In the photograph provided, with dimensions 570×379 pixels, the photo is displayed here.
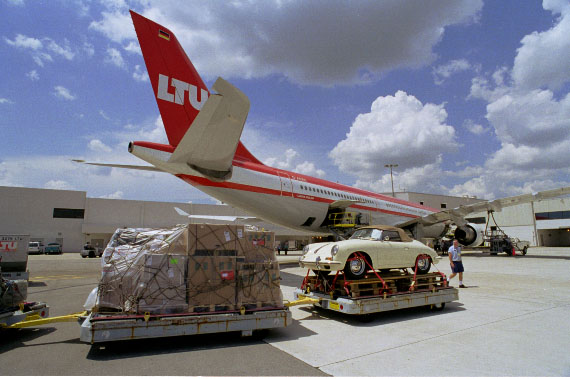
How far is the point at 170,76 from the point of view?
12.8 meters

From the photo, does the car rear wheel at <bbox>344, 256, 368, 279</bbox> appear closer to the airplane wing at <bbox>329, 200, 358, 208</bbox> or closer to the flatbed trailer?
the flatbed trailer

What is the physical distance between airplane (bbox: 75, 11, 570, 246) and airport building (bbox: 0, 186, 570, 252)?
86.2ft

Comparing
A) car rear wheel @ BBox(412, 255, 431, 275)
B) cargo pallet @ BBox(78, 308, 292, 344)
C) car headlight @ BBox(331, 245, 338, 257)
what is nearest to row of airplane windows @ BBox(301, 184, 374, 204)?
car rear wheel @ BBox(412, 255, 431, 275)

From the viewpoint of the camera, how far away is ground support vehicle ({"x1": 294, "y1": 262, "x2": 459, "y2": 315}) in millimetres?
6969

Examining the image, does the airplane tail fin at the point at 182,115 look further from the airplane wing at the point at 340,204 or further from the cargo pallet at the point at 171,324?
the airplane wing at the point at 340,204

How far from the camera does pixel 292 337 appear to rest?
19.7ft

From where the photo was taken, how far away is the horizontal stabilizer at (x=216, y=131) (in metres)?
6.79

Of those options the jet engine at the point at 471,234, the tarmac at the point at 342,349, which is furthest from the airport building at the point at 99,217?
the tarmac at the point at 342,349

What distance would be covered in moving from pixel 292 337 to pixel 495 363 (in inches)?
124

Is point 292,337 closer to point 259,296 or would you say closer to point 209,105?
point 259,296

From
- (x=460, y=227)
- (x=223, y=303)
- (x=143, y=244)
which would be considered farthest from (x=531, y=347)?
(x=460, y=227)

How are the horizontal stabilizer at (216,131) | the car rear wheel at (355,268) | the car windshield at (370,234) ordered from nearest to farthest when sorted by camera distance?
the horizontal stabilizer at (216,131) < the car rear wheel at (355,268) < the car windshield at (370,234)

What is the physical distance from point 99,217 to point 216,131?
47.9m

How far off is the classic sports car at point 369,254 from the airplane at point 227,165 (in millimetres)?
3614
